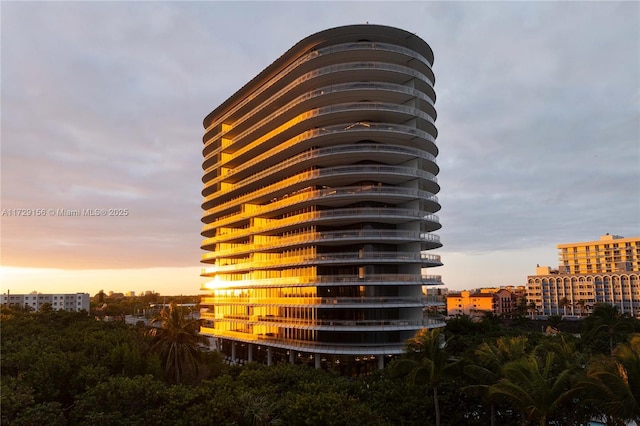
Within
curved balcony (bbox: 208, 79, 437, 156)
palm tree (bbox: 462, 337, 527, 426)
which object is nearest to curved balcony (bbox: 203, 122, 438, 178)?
curved balcony (bbox: 208, 79, 437, 156)

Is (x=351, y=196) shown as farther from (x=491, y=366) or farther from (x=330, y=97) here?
(x=491, y=366)

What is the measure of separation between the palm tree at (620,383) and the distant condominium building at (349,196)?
33265 mm

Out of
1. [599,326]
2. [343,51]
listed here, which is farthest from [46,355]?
[599,326]

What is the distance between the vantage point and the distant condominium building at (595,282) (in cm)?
17085

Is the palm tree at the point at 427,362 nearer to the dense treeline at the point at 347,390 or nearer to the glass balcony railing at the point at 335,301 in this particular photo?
the dense treeline at the point at 347,390

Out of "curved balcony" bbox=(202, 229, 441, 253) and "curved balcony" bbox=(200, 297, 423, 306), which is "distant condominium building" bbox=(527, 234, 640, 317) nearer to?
"curved balcony" bbox=(202, 229, 441, 253)

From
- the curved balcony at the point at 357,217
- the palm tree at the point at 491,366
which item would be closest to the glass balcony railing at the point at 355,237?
the curved balcony at the point at 357,217

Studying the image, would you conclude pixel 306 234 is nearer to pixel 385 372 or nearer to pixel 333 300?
pixel 333 300

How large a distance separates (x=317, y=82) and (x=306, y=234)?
2181cm

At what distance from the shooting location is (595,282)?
587ft

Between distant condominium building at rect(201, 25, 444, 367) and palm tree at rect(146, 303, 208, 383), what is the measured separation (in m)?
17.6

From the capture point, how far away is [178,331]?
43.8 m

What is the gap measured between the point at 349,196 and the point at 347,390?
2904cm

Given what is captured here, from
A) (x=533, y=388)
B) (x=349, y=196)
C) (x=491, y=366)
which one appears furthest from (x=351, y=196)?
(x=533, y=388)
